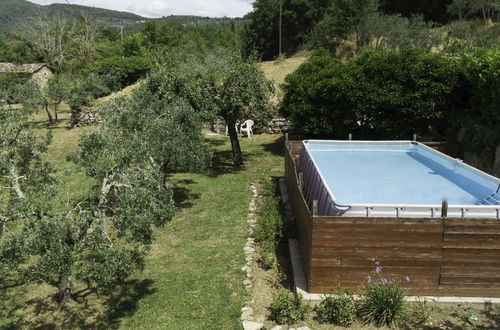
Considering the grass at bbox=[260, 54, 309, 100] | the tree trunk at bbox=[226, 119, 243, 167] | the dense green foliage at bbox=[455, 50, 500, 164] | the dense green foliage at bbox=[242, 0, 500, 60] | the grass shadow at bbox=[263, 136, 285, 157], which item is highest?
the dense green foliage at bbox=[242, 0, 500, 60]

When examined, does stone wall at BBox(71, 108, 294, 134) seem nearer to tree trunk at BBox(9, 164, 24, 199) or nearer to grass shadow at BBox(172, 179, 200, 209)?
grass shadow at BBox(172, 179, 200, 209)

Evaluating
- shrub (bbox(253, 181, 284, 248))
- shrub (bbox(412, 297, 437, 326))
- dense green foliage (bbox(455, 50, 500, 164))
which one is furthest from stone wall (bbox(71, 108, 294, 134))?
shrub (bbox(412, 297, 437, 326))

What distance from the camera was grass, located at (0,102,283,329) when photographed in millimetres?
7547

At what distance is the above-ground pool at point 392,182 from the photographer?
7.43 metres

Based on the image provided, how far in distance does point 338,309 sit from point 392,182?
4982mm

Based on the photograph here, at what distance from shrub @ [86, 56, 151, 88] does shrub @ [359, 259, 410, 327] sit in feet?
107

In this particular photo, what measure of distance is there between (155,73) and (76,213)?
929cm

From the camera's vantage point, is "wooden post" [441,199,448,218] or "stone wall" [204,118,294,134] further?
"stone wall" [204,118,294,134]

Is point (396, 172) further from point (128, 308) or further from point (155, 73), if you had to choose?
point (155, 73)

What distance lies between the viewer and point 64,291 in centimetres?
788

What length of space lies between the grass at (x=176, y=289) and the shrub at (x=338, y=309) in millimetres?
1715

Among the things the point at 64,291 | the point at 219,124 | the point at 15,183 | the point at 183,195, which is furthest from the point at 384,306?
the point at 219,124

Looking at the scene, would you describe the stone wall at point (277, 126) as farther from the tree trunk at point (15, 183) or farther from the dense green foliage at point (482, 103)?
the tree trunk at point (15, 183)

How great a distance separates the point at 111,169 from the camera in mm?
7996
